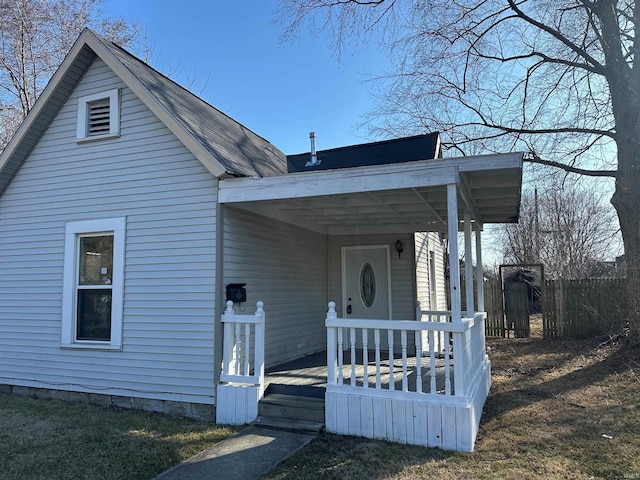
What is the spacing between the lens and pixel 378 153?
9484 millimetres

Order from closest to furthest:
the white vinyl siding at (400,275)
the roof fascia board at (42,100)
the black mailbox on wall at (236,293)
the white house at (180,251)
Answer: the white house at (180,251) < the black mailbox on wall at (236,293) < the roof fascia board at (42,100) < the white vinyl siding at (400,275)

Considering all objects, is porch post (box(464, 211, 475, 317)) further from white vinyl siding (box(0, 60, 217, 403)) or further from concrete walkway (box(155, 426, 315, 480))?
white vinyl siding (box(0, 60, 217, 403))

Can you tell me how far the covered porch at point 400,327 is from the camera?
4.39m

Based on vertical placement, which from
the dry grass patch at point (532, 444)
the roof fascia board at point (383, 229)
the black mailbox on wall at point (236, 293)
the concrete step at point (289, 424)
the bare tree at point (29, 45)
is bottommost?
the dry grass patch at point (532, 444)

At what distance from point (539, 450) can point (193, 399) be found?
392 centimetres

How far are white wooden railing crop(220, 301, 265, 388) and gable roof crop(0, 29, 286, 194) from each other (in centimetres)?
177

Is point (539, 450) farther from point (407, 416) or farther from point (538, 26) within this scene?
point (538, 26)

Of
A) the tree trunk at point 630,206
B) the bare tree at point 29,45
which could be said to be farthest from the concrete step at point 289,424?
the bare tree at point 29,45

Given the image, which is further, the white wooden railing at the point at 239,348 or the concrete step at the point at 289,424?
the white wooden railing at the point at 239,348

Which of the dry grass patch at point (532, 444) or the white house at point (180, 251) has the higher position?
the white house at point (180, 251)

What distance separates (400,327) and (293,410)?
162 cm

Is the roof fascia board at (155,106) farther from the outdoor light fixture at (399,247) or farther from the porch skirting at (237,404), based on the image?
the outdoor light fixture at (399,247)

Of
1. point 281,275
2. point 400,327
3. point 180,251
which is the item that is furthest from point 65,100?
point 400,327

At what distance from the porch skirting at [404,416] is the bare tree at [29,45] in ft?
52.3
